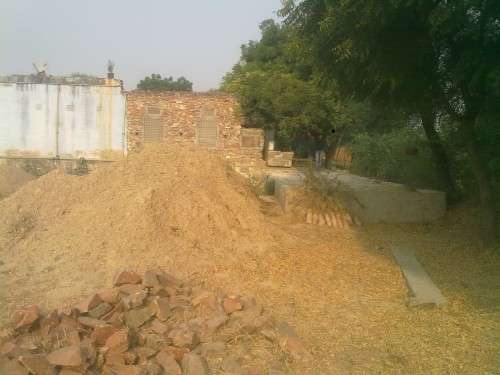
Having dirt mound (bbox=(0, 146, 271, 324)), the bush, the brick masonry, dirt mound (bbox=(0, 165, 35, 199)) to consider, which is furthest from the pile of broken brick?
the brick masonry

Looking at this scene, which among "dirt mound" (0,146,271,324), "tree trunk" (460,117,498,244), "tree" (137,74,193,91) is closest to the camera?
"dirt mound" (0,146,271,324)

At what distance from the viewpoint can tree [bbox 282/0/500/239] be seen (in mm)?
6555

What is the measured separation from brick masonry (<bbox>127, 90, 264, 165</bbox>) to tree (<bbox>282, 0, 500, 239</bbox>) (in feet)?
39.7

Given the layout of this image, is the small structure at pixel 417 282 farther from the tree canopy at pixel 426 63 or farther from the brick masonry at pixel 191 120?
the brick masonry at pixel 191 120

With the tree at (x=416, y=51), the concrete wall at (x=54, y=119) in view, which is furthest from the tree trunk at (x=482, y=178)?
the concrete wall at (x=54, y=119)

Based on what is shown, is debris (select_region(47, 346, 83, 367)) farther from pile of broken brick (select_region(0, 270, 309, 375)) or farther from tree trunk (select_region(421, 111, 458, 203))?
tree trunk (select_region(421, 111, 458, 203))

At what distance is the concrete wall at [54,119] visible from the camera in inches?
783

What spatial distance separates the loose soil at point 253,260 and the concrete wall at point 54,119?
1211cm

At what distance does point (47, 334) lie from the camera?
4.09 metres

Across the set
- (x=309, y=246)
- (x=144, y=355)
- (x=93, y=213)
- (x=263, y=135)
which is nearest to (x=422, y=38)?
(x=309, y=246)

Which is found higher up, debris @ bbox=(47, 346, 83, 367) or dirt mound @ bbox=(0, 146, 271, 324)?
dirt mound @ bbox=(0, 146, 271, 324)

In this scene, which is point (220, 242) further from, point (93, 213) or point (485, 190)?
point (485, 190)

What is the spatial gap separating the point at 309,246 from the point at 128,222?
292 centimetres

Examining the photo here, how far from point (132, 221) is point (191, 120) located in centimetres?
1445
